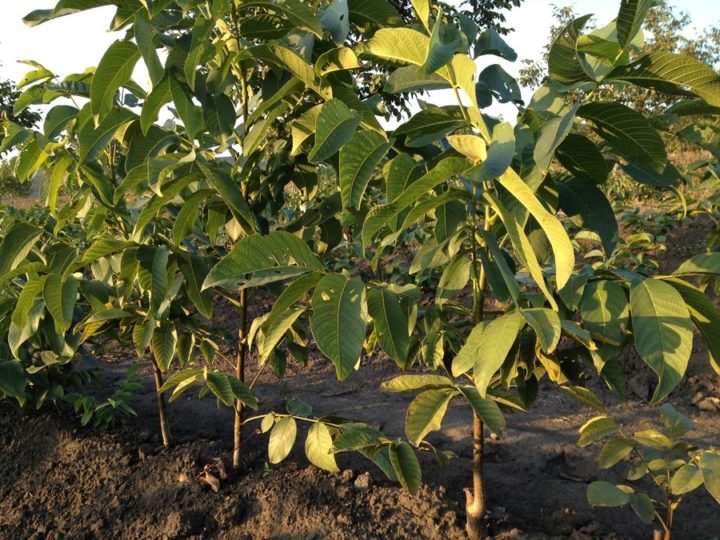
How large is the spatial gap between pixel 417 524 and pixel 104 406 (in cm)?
151

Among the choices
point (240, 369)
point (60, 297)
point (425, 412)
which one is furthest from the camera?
point (240, 369)

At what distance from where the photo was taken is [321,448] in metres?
1.67

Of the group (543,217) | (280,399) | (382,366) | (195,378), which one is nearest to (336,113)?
(543,217)

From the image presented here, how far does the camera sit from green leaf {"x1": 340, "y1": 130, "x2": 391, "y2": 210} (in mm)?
1162

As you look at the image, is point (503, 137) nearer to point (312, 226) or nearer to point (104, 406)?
point (312, 226)

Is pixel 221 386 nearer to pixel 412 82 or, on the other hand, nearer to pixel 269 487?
pixel 269 487

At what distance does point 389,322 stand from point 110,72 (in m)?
0.85

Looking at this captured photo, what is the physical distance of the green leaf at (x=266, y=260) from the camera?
121 centimetres

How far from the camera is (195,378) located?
1821mm

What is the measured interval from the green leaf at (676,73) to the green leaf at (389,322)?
0.62 meters

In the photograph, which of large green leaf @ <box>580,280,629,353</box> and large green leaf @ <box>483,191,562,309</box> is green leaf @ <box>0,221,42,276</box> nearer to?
large green leaf @ <box>483,191,562,309</box>

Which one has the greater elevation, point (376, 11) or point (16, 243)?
point (376, 11)

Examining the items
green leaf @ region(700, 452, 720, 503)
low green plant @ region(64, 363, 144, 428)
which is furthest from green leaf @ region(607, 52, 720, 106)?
low green plant @ region(64, 363, 144, 428)

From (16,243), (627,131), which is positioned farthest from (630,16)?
(16,243)
